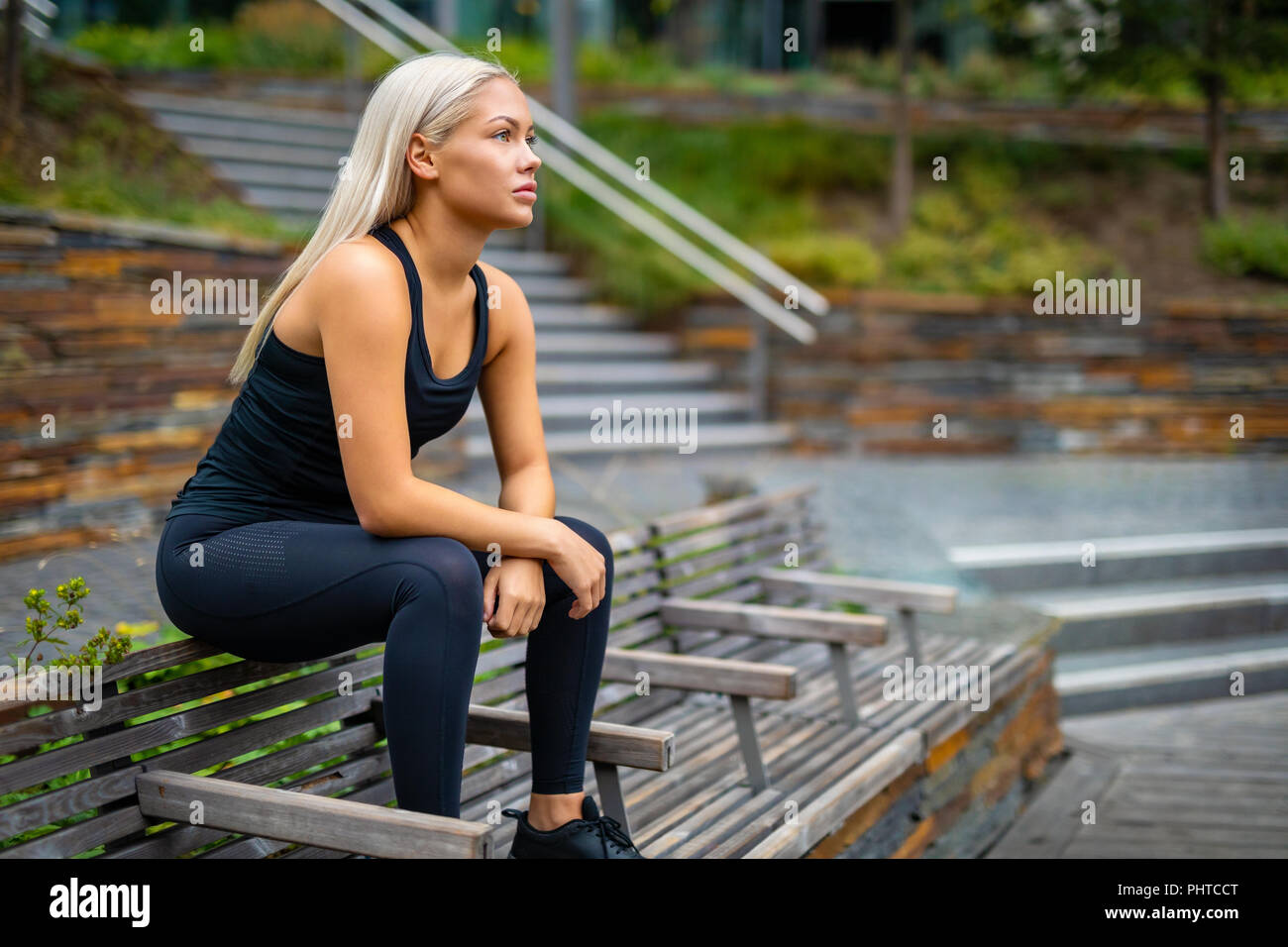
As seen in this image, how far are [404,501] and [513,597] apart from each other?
261 millimetres

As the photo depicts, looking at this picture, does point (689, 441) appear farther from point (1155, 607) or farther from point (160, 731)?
point (160, 731)

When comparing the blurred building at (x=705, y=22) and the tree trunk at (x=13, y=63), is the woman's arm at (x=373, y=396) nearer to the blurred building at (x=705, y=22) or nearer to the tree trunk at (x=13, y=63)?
the tree trunk at (x=13, y=63)

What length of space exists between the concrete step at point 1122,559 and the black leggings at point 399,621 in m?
3.90

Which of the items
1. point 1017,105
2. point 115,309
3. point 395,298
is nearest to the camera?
point 395,298

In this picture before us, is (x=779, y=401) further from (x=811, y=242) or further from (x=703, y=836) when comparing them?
(x=703, y=836)

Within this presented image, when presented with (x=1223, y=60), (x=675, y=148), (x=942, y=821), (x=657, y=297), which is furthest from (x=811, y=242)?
(x=942, y=821)

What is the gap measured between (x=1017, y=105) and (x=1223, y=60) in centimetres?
240

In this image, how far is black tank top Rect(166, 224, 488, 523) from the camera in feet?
7.95

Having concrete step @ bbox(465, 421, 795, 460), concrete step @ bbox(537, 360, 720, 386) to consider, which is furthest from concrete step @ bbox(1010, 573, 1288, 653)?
concrete step @ bbox(537, 360, 720, 386)

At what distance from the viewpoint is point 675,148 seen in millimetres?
10539

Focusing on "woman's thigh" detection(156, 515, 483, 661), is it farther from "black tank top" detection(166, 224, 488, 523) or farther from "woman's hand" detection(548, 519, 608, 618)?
"woman's hand" detection(548, 519, 608, 618)

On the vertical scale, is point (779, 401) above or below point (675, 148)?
below
